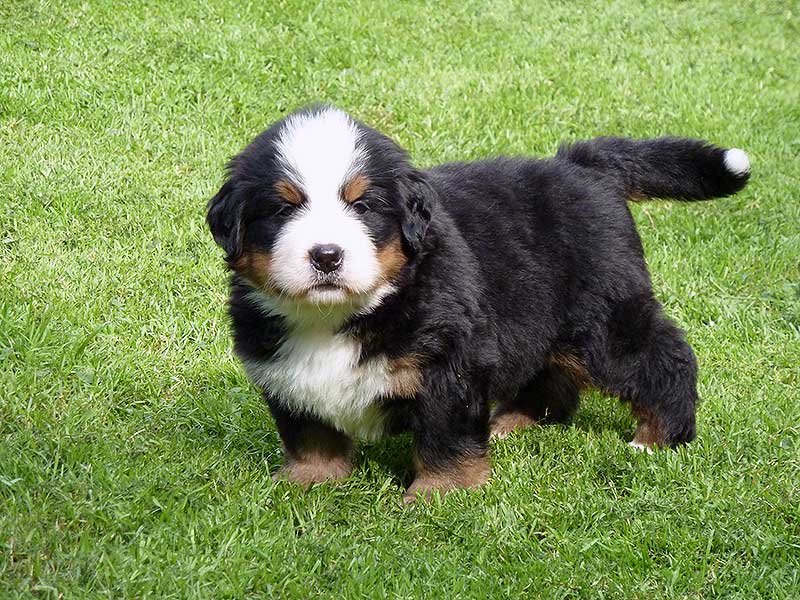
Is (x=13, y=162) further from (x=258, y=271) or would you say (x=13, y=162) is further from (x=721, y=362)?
(x=721, y=362)

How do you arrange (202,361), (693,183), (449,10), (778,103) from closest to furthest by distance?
(693,183) < (202,361) < (778,103) < (449,10)

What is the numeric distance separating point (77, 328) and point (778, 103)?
6891mm

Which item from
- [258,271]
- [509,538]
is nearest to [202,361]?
[258,271]

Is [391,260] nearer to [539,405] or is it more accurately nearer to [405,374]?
[405,374]

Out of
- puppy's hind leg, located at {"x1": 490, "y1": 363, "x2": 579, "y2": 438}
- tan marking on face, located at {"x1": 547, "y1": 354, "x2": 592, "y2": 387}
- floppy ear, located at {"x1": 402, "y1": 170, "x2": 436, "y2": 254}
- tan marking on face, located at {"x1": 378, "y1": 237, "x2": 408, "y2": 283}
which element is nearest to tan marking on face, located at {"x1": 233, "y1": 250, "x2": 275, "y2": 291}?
tan marking on face, located at {"x1": 378, "y1": 237, "x2": 408, "y2": 283}

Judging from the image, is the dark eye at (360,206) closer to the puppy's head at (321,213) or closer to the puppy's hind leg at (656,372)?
the puppy's head at (321,213)

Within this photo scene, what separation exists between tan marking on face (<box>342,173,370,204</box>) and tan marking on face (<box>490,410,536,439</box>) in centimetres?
173

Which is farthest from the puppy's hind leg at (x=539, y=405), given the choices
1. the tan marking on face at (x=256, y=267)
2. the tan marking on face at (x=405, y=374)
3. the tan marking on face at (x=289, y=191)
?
the tan marking on face at (x=289, y=191)

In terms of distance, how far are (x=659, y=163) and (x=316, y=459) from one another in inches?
79.6

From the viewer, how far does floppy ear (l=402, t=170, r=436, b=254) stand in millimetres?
3943

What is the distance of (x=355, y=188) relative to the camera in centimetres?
383

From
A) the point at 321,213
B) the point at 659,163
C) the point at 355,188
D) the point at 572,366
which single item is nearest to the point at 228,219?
the point at 321,213

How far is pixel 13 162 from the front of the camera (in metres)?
6.90

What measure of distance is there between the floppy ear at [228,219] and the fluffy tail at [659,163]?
5.62 ft
